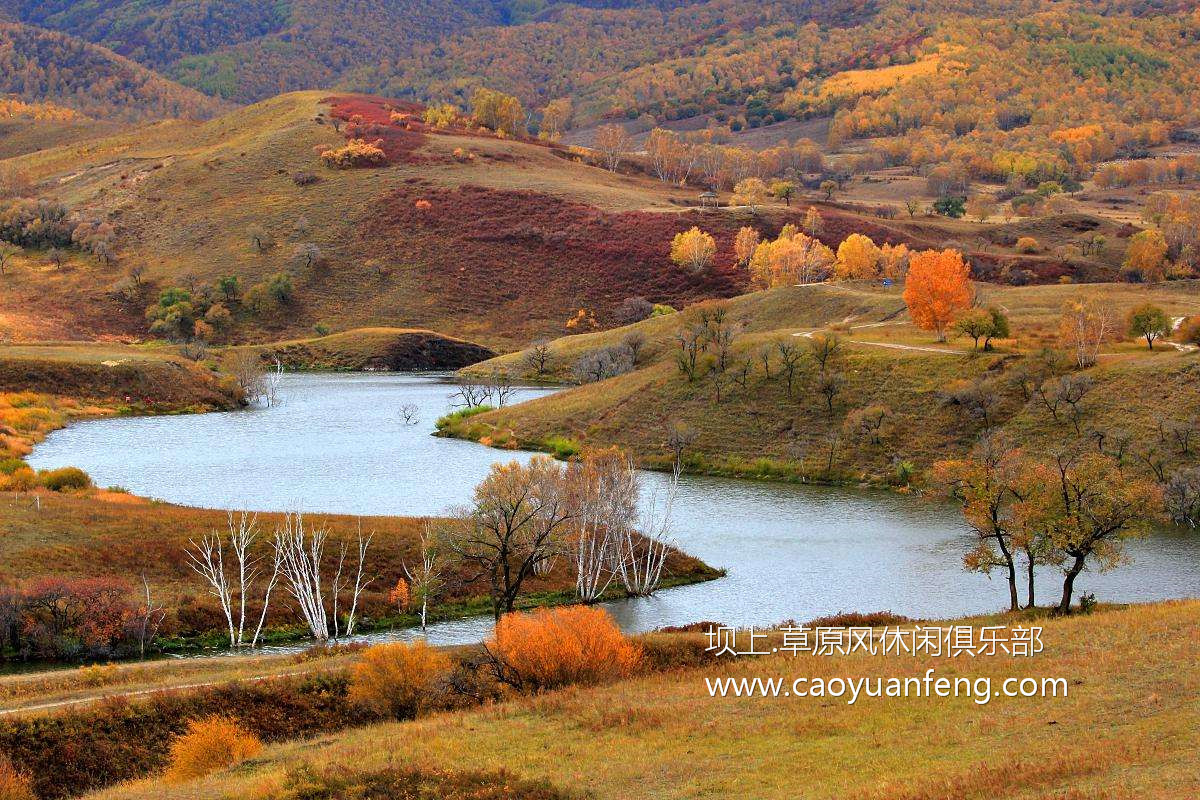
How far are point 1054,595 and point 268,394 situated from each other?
9300cm

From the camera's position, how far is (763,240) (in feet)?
582

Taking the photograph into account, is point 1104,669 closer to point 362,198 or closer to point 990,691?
point 990,691

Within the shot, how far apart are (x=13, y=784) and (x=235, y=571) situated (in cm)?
2571

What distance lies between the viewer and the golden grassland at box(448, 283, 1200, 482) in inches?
2933

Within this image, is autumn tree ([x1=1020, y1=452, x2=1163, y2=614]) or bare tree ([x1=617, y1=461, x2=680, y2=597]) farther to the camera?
bare tree ([x1=617, y1=461, x2=680, y2=597])

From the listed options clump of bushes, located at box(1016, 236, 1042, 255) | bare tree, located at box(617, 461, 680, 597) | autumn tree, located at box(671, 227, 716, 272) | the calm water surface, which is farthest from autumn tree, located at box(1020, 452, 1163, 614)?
clump of bushes, located at box(1016, 236, 1042, 255)

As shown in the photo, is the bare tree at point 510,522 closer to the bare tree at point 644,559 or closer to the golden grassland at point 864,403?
the bare tree at point 644,559

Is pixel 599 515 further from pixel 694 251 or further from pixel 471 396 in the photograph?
pixel 694 251

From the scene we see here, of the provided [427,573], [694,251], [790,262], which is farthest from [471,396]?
[694,251]

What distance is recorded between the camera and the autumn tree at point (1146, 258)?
154 m

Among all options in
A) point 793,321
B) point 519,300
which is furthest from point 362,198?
point 793,321

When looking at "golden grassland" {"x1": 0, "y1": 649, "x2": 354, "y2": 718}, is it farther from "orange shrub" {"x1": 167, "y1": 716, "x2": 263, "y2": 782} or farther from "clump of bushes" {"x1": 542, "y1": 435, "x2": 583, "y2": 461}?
"clump of bushes" {"x1": 542, "y1": 435, "x2": 583, "y2": 461}

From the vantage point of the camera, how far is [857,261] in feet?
497

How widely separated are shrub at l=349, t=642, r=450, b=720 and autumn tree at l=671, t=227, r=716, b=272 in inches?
5757
